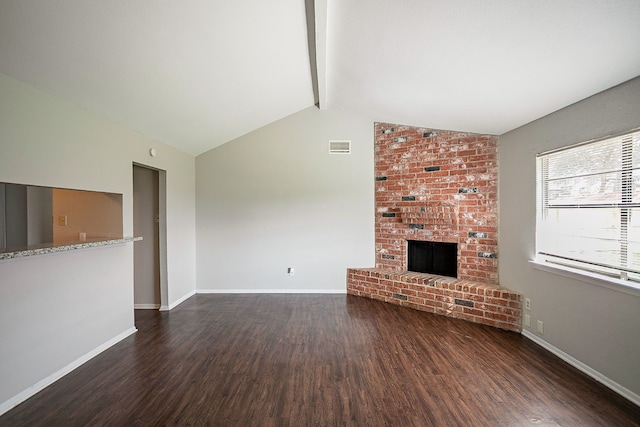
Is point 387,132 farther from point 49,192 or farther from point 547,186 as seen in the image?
point 49,192

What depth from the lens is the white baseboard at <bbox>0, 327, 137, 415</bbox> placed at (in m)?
1.99

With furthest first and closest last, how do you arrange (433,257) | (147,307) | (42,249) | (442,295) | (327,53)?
1. (433,257)
2. (147,307)
3. (442,295)
4. (327,53)
5. (42,249)

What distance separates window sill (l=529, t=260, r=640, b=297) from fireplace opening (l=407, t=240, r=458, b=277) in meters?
1.18

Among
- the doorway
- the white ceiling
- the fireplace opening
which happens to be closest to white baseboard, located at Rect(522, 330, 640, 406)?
the fireplace opening

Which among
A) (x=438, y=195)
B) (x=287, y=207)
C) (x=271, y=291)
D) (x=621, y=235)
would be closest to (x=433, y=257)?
(x=438, y=195)

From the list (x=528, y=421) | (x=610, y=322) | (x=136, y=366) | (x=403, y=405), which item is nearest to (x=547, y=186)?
(x=610, y=322)

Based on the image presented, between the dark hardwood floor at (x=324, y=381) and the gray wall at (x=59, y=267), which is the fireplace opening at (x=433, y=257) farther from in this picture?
the gray wall at (x=59, y=267)

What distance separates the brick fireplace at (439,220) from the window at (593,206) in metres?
0.77

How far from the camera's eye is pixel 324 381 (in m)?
2.29

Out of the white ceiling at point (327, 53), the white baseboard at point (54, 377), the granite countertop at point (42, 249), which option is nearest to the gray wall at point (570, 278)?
the white ceiling at point (327, 53)

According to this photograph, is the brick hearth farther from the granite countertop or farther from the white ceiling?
the granite countertop

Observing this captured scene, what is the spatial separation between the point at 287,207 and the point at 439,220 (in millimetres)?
2324

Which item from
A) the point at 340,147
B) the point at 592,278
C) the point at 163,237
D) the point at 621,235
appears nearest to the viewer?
the point at 621,235

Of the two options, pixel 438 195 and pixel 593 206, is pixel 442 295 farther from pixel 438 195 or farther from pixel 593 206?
pixel 593 206
